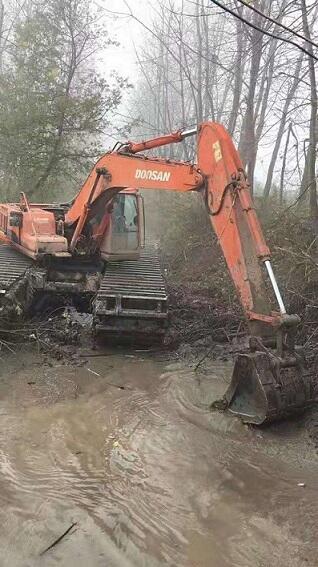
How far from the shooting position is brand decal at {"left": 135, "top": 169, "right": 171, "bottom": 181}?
7105 mm

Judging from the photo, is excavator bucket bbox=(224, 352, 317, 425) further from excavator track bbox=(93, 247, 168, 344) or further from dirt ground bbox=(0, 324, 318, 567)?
excavator track bbox=(93, 247, 168, 344)

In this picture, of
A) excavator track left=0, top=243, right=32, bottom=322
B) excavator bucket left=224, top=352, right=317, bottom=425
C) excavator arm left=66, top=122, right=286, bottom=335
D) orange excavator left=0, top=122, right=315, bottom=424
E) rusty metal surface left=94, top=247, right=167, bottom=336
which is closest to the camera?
excavator bucket left=224, top=352, right=317, bottom=425

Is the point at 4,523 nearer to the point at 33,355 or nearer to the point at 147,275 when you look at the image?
the point at 33,355

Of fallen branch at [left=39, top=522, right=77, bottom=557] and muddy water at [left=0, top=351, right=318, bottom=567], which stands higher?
muddy water at [left=0, top=351, right=318, bottom=567]

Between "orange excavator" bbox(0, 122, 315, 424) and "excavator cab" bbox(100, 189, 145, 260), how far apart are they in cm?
2

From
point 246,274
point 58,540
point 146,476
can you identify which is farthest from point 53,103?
point 58,540

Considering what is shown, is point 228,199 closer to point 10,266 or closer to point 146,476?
point 146,476

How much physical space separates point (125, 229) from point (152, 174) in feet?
7.40

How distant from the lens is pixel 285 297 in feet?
25.6

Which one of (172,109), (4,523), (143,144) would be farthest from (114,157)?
(172,109)

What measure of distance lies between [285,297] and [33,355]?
3.67 m

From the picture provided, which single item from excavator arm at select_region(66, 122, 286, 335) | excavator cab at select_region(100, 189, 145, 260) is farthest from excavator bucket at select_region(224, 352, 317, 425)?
excavator cab at select_region(100, 189, 145, 260)

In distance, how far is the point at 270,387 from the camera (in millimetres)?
5180

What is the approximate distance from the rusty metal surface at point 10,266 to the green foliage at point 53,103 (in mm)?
6963
